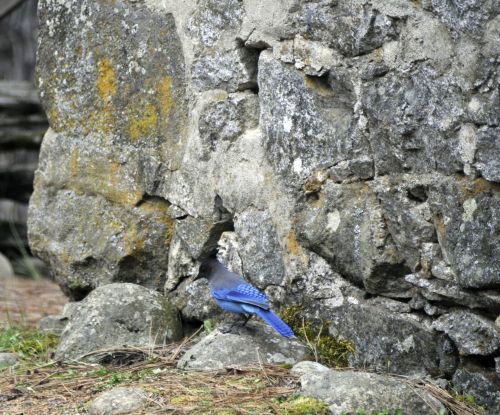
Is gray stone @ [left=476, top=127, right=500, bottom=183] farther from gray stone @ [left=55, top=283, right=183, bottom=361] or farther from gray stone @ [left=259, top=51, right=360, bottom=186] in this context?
gray stone @ [left=55, top=283, right=183, bottom=361]

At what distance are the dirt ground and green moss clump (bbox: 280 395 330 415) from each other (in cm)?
242

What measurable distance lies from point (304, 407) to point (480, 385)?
672 millimetres

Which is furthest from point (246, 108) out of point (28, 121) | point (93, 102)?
point (28, 121)

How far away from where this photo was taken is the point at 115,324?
4.52m

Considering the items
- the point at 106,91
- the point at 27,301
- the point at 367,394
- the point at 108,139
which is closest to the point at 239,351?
the point at 367,394

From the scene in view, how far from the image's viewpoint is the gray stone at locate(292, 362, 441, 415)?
3.48m

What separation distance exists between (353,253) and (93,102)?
5.98 feet

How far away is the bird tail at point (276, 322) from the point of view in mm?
4047

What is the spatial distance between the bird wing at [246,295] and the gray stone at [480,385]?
35.1 inches

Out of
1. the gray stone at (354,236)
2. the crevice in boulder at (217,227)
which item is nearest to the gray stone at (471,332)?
the gray stone at (354,236)

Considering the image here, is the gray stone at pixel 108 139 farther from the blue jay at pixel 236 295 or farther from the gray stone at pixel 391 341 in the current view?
the gray stone at pixel 391 341

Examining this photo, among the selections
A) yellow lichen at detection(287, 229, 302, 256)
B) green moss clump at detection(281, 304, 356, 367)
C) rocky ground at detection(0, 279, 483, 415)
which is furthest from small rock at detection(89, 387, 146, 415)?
yellow lichen at detection(287, 229, 302, 256)

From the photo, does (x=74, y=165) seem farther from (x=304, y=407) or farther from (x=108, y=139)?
(x=304, y=407)

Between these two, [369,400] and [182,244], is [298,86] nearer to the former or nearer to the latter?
[182,244]
